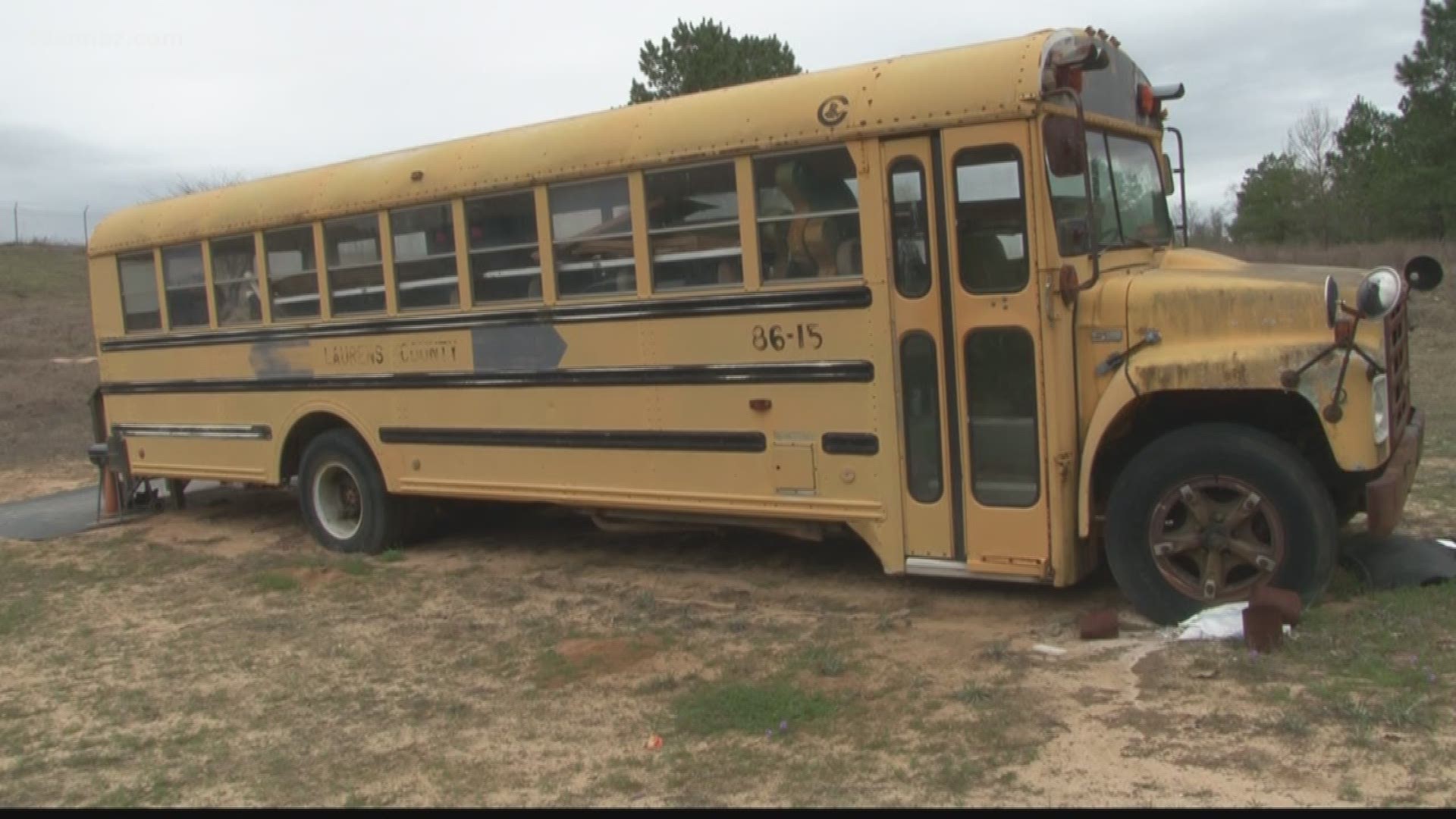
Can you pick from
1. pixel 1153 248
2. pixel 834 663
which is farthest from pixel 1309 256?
pixel 834 663

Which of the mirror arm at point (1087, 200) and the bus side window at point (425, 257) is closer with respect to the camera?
the mirror arm at point (1087, 200)

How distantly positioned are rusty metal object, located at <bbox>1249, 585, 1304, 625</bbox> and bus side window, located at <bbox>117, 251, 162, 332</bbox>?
24.3 feet

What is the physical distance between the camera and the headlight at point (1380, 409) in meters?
4.41

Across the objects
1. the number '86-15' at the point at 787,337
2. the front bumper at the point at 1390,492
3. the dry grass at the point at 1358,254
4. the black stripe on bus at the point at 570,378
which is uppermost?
the dry grass at the point at 1358,254

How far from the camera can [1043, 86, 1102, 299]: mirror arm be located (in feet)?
15.9

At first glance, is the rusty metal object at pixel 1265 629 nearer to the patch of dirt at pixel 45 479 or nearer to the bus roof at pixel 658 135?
the bus roof at pixel 658 135

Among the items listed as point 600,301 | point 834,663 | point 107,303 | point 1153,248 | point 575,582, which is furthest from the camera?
point 107,303

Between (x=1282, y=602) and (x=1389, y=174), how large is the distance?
3935cm

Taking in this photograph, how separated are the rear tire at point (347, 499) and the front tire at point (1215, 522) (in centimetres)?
462

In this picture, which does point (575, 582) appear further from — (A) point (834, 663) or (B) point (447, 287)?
(A) point (834, 663)

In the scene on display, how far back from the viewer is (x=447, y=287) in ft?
22.6

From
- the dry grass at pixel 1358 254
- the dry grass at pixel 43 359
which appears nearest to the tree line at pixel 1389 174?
the dry grass at pixel 1358 254

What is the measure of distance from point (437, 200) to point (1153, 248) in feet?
12.7

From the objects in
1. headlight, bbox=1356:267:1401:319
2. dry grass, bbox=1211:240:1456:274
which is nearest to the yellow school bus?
headlight, bbox=1356:267:1401:319
